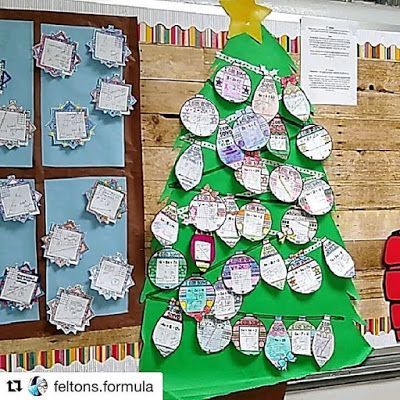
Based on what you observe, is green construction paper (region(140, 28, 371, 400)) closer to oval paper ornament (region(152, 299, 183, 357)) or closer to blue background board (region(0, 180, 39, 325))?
oval paper ornament (region(152, 299, 183, 357))

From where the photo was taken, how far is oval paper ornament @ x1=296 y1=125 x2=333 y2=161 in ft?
6.64

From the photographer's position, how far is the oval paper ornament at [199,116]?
6.29 feet

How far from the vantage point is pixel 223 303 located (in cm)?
194

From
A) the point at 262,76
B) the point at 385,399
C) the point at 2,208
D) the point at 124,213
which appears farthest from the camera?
the point at 385,399

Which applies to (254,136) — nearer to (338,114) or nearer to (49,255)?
(338,114)

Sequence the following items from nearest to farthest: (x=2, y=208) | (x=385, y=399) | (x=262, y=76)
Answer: (x=2, y=208), (x=262, y=76), (x=385, y=399)

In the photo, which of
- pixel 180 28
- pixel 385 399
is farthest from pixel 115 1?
pixel 385 399

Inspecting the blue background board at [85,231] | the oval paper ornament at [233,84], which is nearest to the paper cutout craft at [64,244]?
the blue background board at [85,231]

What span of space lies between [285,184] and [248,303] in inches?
11.8

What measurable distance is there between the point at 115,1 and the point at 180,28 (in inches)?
6.4

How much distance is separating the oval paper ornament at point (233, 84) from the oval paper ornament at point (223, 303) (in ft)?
1.42

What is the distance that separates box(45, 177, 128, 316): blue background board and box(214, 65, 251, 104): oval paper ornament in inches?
12.7

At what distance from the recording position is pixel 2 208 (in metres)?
1.75

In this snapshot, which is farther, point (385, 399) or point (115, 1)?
point (385, 399)
